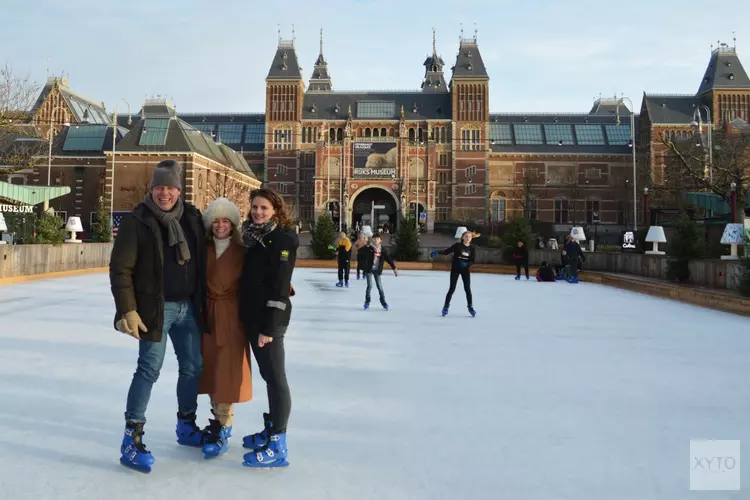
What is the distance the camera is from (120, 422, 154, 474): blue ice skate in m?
2.54

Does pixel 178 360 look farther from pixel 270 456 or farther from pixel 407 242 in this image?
pixel 407 242

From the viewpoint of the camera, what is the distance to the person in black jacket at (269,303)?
2.68 m

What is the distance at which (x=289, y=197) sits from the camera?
171 feet

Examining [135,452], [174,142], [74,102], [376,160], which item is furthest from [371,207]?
[135,452]

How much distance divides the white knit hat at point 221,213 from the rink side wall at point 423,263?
10.2m

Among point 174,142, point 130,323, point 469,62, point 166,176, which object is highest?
point 469,62

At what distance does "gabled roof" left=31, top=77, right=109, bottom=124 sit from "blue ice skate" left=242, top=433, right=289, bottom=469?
156 feet

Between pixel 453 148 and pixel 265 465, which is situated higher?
pixel 453 148

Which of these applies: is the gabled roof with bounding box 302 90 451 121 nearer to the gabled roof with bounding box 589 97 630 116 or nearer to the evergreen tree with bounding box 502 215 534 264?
the gabled roof with bounding box 589 97 630 116

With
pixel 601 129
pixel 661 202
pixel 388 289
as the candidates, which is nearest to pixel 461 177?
pixel 601 129

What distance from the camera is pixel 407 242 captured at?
873 inches

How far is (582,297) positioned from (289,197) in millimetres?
42862

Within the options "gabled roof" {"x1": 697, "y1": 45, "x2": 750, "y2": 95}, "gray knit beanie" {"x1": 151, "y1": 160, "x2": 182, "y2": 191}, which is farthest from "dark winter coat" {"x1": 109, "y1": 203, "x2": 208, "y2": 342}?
"gabled roof" {"x1": 697, "y1": 45, "x2": 750, "y2": 95}

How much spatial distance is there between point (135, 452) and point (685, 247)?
1205 cm
